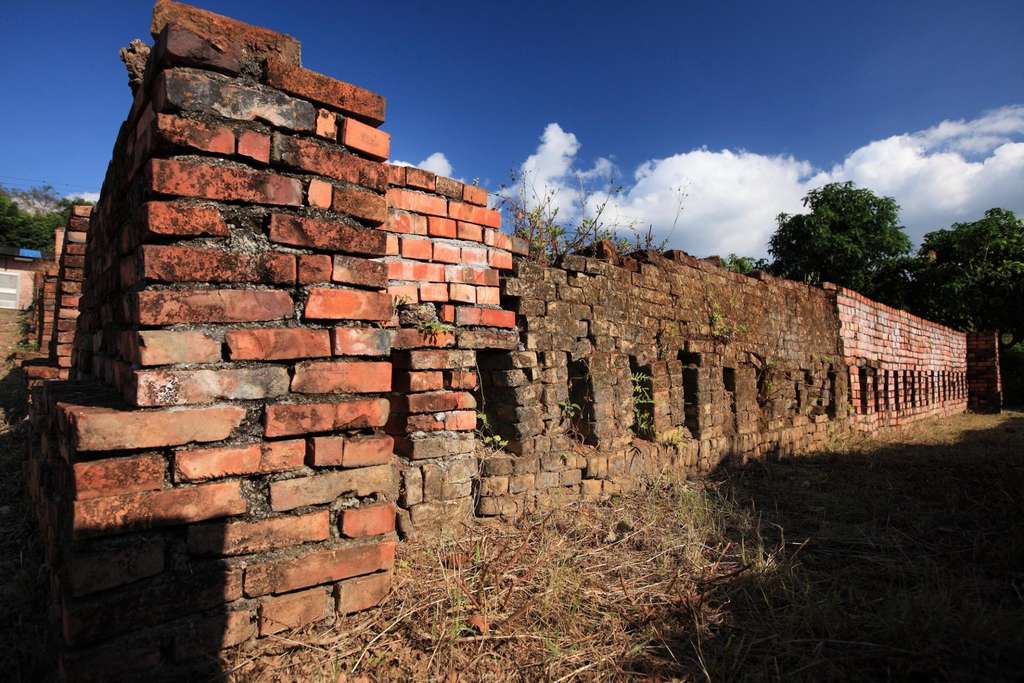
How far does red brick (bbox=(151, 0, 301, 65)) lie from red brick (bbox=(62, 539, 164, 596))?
1440 millimetres

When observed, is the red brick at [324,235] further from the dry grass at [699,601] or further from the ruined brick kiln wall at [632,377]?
the ruined brick kiln wall at [632,377]

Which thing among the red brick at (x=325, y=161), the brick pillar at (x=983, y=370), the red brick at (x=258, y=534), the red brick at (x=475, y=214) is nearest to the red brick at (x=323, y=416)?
the red brick at (x=258, y=534)

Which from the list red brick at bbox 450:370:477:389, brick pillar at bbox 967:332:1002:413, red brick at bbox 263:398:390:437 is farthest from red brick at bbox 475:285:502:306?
brick pillar at bbox 967:332:1002:413

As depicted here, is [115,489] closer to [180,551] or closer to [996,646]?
[180,551]

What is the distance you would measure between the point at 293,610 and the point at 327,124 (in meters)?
1.56

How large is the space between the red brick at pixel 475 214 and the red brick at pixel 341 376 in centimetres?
148

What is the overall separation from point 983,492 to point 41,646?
17.1 ft

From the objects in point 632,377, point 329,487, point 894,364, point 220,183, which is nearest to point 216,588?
point 329,487

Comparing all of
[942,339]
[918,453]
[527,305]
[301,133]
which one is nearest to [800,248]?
[942,339]

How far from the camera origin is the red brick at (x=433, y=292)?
2944 millimetres

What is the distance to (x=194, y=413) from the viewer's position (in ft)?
4.99

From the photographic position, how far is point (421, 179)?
117 inches

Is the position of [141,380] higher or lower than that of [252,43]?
lower

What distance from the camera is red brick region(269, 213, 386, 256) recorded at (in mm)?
1695
